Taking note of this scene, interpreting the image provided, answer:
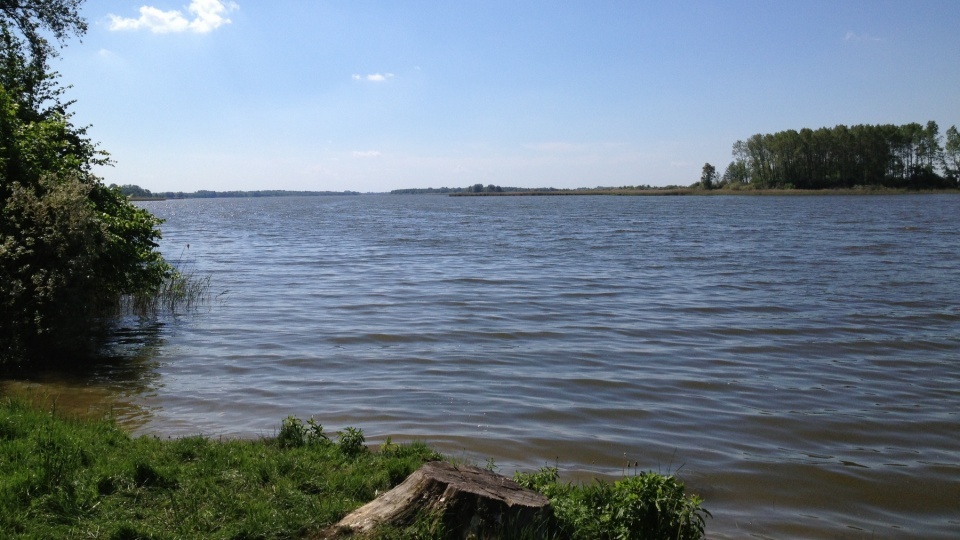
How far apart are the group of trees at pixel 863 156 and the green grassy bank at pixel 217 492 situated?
13419 cm

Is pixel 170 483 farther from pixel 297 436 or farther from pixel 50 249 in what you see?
pixel 50 249

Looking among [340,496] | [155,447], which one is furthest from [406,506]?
[155,447]

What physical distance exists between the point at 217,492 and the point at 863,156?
139 meters

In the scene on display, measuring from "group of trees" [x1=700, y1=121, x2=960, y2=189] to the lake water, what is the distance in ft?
359

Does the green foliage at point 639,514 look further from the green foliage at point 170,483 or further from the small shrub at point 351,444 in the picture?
the small shrub at point 351,444

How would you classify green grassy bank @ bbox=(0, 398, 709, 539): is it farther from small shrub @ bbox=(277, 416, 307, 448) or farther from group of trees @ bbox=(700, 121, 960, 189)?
group of trees @ bbox=(700, 121, 960, 189)

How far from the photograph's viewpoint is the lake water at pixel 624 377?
8.21m

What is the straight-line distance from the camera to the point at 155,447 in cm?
693

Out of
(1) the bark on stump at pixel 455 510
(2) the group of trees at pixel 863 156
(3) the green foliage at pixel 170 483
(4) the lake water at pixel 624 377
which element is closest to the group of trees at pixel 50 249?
(4) the lake water at pixel 624 377

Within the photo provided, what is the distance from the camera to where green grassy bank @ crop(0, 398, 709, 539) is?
521cm

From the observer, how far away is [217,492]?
5.86m

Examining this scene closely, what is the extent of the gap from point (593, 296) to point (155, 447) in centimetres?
1573

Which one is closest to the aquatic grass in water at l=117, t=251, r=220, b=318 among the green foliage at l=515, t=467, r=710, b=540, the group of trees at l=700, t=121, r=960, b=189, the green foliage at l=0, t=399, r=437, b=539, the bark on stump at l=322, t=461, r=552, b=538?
the green foliage at l=0, t=399, r=437, b=539

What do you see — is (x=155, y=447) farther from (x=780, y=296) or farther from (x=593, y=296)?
(x=780, y=296)
